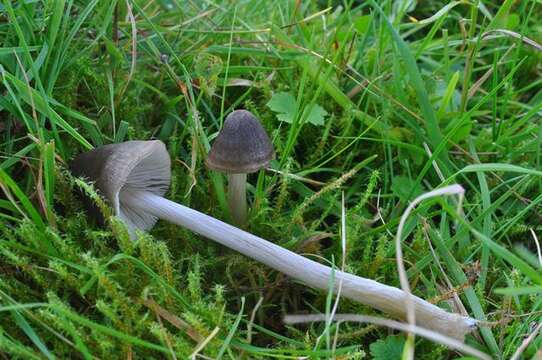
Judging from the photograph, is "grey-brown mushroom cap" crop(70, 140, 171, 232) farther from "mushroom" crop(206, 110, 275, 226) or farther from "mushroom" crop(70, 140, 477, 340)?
"mushroom" crop(206, 110, 275, 226)

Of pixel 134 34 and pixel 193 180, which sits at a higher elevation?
pixel 134 34

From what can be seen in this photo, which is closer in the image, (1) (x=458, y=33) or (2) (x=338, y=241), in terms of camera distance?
(2) (x=338, y=241)

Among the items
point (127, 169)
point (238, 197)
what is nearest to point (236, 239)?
point (238, 197)

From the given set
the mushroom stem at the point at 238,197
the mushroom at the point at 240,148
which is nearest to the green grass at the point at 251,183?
the mushroom stem at the point at 238,197

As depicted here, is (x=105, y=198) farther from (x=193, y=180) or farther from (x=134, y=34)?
(x=134, y=34)

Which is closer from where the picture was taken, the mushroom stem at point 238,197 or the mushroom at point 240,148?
the mushroom at point 240,148

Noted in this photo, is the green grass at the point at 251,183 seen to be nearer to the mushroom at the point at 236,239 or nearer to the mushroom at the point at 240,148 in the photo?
the mushroom at the point at 236,239

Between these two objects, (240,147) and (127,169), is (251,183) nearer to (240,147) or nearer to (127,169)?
A: (240,147)

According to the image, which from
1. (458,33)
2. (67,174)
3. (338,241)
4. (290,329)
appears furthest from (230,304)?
(458,33)

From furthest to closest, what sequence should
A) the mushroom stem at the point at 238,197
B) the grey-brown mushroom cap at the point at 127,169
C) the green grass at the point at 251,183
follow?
the mushroom stem at the point at 238,197, the grey-brown mushroom cap at the point at 127,169, the green grass at the point at 251,183
